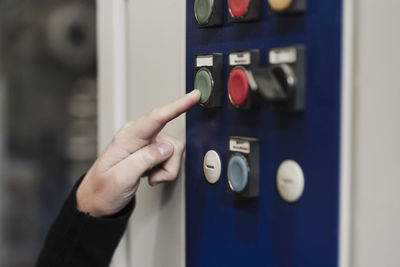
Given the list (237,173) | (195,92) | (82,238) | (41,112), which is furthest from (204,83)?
(41,112)

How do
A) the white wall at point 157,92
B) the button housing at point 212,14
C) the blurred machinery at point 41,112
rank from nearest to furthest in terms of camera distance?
the button housing at point 212,14
the white wall at point 157,92
the blurred machinery at point 41,112

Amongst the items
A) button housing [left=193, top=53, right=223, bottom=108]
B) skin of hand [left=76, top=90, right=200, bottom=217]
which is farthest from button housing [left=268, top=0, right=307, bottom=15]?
skin of hand [left=76, top=90, right=200, bottom=217]

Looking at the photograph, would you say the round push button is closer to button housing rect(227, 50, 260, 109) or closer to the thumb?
button housing rect(227, 50, 260, 109)

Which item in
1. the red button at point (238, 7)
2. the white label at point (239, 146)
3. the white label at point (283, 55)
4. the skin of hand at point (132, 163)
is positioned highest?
the red button at point (238, 7)

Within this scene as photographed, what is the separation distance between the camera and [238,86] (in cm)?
49

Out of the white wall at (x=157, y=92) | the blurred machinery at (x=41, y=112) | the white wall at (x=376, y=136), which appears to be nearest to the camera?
the white wall at (x=376, y=136)

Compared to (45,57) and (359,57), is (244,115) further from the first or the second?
(45,57)

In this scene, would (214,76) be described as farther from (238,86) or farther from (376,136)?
(376,136)

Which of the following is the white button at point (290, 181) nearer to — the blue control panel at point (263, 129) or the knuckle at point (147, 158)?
the blue control panel at point (263, 129)

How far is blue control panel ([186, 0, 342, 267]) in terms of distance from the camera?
426 mm

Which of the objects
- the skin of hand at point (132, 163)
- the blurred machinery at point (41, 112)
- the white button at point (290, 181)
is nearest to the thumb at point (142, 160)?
the skin of hand at point (132, 163)

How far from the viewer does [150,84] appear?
2.31 feet

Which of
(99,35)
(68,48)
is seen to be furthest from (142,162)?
(68,48)

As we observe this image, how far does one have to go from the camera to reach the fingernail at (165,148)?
0.63 meters
